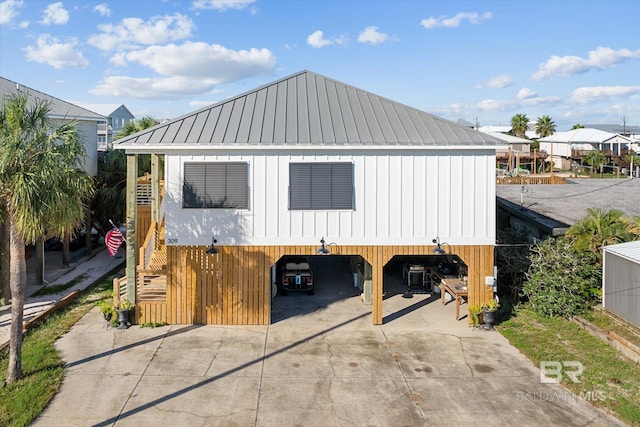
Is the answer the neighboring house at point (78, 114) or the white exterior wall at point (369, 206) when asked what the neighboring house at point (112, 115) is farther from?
the white exterior wall at point (369, 206)

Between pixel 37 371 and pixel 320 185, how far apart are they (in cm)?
785

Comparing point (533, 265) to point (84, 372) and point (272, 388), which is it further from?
point (84, 372)

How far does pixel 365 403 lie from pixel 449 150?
7261mm

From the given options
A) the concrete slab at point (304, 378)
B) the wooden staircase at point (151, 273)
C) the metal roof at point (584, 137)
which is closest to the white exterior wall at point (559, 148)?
the metal roof at point (584, 137)

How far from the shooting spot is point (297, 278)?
16.2 metres

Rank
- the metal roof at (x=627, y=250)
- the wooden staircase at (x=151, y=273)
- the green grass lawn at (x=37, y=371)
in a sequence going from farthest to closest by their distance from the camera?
the wooden staircase at (x=151, y=273)
the metal roof at (x=627, y=250)
the green grass lawn at (x=37, y=371)

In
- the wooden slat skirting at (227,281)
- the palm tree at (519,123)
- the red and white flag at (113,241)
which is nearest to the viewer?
the wooden slat skirting at (227,281)

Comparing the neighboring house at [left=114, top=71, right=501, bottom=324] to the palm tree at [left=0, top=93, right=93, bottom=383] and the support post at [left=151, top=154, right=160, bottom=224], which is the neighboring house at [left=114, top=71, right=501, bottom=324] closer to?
the palm tree at [left=0, top=93, right=93, bottom=383]

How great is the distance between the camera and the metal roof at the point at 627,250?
1201 cm

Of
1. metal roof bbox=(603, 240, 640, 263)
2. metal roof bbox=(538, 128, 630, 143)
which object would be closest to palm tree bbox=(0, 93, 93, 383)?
metal roof bbox=(603, 240, 640, 263)

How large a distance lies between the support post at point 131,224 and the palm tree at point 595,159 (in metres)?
53.6

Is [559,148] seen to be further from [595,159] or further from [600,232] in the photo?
[600,232]

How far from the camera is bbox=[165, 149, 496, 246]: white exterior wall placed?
42.7 feet

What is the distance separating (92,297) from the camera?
622 inches
